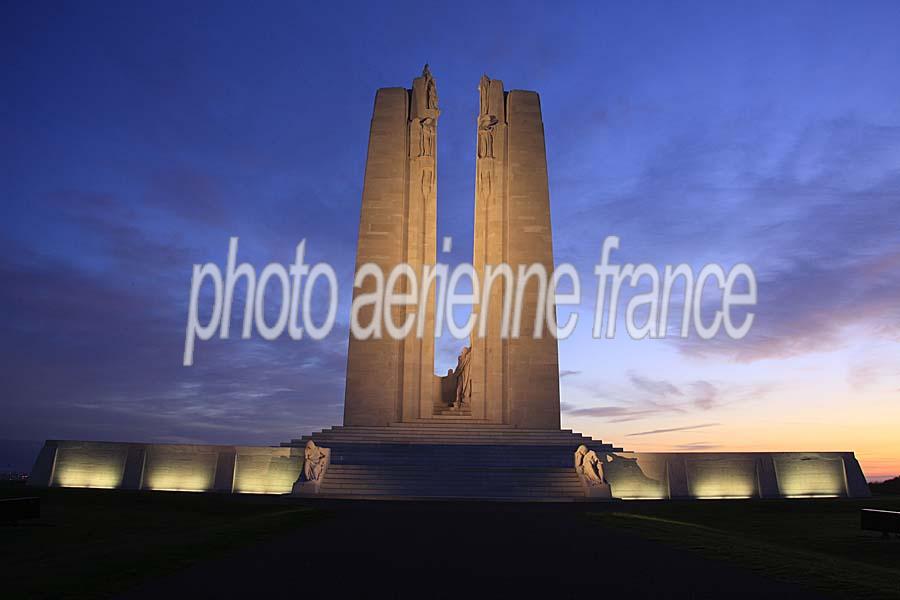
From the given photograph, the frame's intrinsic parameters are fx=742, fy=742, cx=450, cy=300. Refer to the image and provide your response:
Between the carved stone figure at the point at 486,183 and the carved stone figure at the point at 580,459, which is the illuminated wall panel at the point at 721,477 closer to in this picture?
the carved stone figure at the point at 580,459

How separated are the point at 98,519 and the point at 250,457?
30.4 ft

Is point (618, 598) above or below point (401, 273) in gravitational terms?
below

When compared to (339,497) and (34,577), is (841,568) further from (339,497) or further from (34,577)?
(339,497)

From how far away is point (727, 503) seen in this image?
17.4m

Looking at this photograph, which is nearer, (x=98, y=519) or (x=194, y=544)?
(x=194, y=544)

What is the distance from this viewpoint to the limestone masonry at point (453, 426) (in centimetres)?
2059

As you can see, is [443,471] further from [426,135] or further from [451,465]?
[426,135]

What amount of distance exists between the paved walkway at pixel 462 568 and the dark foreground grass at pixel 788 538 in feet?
1.54

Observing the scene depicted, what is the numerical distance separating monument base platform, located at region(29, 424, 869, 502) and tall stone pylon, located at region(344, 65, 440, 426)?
671cm

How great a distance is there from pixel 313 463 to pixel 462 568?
520 inches

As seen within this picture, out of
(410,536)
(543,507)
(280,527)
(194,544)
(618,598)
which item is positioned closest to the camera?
(618,598)

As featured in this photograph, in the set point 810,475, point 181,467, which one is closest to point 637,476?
point 810,475

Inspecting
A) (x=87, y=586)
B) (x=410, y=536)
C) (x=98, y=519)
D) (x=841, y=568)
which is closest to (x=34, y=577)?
(x=87, y=586)

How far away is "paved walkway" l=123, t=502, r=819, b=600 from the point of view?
6113mm
